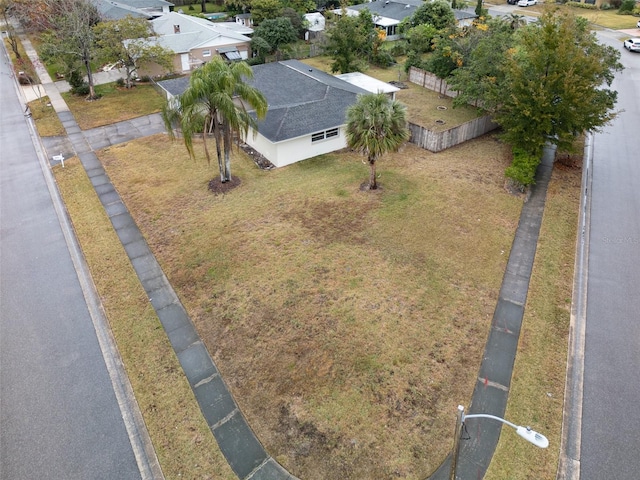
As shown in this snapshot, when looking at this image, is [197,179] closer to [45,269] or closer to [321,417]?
[45,269]

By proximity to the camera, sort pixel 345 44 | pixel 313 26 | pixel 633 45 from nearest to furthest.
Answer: pixel 345 44 → pixel 633 45 → pixel 313 26

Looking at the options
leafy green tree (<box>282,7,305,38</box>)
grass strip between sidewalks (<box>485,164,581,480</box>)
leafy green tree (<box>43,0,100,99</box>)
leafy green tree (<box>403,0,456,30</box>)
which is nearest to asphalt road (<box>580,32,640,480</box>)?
grass strip between sidewalks (<box>485,164,581,480</box>)

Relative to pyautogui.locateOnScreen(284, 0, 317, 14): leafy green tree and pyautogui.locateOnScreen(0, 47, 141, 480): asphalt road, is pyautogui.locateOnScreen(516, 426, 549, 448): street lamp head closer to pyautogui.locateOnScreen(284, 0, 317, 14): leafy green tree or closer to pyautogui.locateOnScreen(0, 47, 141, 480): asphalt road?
pyautogui.locateOnScreen(0, 47, 141, 480): asphalt road

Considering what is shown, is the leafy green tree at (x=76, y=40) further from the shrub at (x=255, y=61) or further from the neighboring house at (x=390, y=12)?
the neighboring house at (x=390, y=12)

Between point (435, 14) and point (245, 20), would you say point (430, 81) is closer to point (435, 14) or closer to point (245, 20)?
point (435, 14)

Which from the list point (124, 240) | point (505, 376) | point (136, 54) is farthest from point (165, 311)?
point (136, 54)

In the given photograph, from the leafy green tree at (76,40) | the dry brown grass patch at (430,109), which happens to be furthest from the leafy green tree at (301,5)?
the leafy green tree at (76,40)

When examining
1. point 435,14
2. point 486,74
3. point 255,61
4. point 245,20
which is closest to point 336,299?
point 486,74
